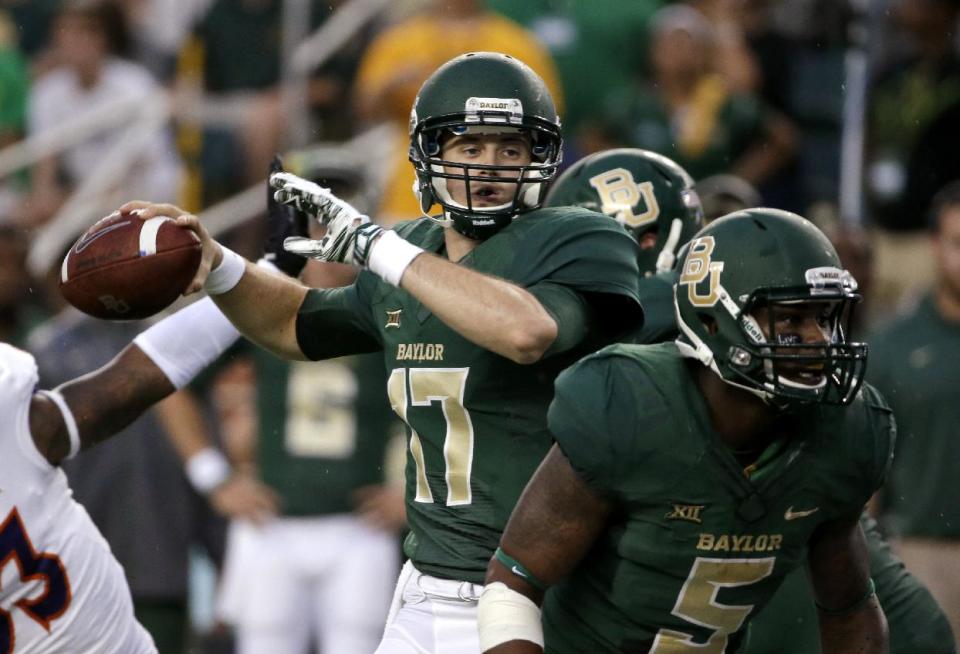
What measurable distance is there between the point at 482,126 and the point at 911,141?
4.69 m

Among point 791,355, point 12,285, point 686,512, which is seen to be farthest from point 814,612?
point 12,285

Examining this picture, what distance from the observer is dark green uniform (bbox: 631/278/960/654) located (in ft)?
14.2

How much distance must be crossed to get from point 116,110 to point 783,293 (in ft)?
19.1

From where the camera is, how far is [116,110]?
28.1ft

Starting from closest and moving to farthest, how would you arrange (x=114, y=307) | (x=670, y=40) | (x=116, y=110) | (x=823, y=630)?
(x=823, y=630), (x=114, y=307), (x=670, y=40), (x=116, y=110)

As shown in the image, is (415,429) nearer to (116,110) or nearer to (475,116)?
(475,116)

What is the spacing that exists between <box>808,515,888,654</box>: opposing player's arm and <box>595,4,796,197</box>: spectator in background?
4.51 meters

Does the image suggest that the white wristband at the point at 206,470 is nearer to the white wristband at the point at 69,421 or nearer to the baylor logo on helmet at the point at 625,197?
the baylor logo on helmet at the point at 625,197

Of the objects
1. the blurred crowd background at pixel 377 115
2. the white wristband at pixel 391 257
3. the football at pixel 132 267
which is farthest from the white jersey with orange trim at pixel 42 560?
the blurred crowd background at pixel 377 115

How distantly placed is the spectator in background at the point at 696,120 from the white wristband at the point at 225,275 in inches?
160

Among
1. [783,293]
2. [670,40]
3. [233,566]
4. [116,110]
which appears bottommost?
[233,566]

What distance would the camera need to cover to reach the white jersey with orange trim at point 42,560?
13.0 feet

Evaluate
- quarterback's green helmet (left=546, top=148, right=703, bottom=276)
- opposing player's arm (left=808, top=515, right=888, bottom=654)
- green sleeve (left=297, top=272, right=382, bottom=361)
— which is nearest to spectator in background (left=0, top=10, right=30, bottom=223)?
quarterback's green helmet (left=546, top=148, right=703, bottom=276)

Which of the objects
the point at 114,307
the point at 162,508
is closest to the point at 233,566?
the point at 162,508
